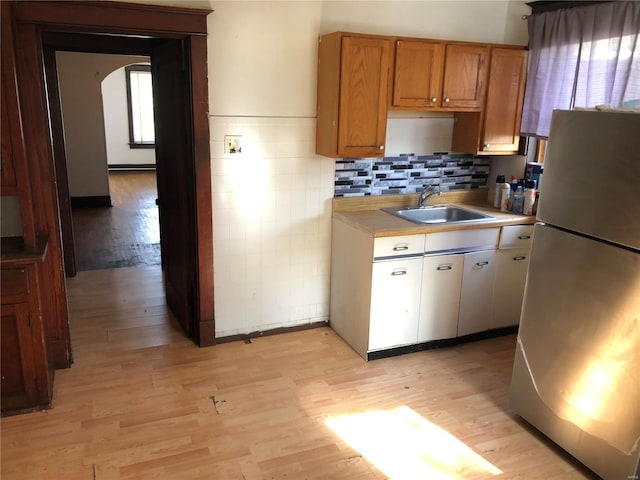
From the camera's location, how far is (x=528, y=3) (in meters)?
3.72

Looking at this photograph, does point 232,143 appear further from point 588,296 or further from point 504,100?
point 588,296

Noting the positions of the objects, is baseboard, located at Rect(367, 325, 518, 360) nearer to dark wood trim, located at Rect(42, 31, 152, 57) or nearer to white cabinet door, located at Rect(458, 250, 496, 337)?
white cabinet door, located at Rect(458, 250, 496, 337)

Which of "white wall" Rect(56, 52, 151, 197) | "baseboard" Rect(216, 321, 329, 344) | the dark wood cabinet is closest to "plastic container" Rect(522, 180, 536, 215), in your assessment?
"baseboard" Rect(216, 321, 329, 344)

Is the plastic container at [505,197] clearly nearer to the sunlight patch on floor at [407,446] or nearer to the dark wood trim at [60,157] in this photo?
the sunlight patch on floor at [407,446]

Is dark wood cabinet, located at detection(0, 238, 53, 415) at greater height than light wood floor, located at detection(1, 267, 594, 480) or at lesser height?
greater

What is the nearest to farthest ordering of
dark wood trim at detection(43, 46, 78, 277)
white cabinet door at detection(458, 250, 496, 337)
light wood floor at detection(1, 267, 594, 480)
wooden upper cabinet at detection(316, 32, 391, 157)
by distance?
light wood floor at detection(1, 267, 594, 480)
wooden upper cabinet at detection(316, 32, 391, 157)
white cabinet door at detection(458, 250, 496, 337)
dark wood trim at detection(43, 46, 78, 277)

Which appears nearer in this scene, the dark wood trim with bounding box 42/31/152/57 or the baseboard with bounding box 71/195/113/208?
the dark wood trim with bounding box 42/31/152/57

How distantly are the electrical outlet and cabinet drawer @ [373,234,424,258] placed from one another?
105cm

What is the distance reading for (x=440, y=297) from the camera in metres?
3.43

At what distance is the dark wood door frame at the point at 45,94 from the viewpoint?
2.69 meters

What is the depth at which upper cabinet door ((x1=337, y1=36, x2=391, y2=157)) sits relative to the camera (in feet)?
10.2

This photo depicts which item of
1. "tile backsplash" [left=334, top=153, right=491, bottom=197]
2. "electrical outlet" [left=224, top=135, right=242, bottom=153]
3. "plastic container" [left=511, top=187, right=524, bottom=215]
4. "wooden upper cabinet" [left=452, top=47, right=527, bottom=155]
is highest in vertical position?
"wooden upper cabinet" [left=452, top=47, right=527, bottom=155]

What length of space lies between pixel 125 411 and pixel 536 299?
2204mm

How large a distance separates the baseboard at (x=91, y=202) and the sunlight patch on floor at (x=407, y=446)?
631cm
